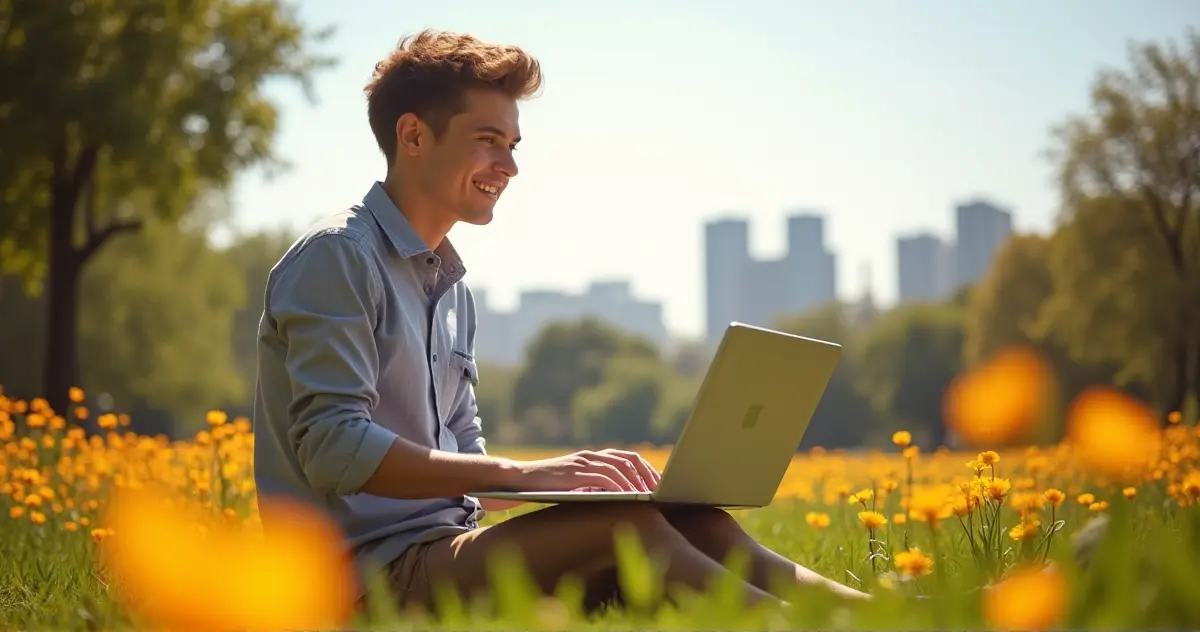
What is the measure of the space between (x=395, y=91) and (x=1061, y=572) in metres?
2.31

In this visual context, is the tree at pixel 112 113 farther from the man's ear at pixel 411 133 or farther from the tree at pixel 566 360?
the tree at pixel 566 360

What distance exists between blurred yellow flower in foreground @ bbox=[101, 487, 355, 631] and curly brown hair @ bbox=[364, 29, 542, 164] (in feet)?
3.76

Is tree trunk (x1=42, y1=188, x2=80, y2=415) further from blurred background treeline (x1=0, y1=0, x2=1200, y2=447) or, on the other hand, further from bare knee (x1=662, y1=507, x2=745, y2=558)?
bare knee (x1=662, y1=507, x2=745, y2=558)

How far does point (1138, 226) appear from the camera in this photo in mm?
26094

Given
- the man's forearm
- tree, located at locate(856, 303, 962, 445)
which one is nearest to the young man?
the man's forearm

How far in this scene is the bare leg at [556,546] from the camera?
2.80m

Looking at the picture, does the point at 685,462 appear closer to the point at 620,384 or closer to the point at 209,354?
the point at 209,354

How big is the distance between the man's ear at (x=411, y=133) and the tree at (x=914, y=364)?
53168 mm

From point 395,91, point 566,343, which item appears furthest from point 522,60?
point 566,343

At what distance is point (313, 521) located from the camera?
10.5 ft

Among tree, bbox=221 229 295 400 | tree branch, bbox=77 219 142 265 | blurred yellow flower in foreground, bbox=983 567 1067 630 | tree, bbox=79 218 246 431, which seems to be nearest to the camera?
blurred yellow flower in foreground, bbox=983 567 1067 630

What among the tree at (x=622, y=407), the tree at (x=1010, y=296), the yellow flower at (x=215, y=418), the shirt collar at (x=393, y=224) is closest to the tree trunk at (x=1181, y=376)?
the tree at (x=1010, y=296)

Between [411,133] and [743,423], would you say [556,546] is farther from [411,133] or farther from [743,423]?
[411,133]

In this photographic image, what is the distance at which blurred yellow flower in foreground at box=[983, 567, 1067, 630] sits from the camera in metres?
1.89
